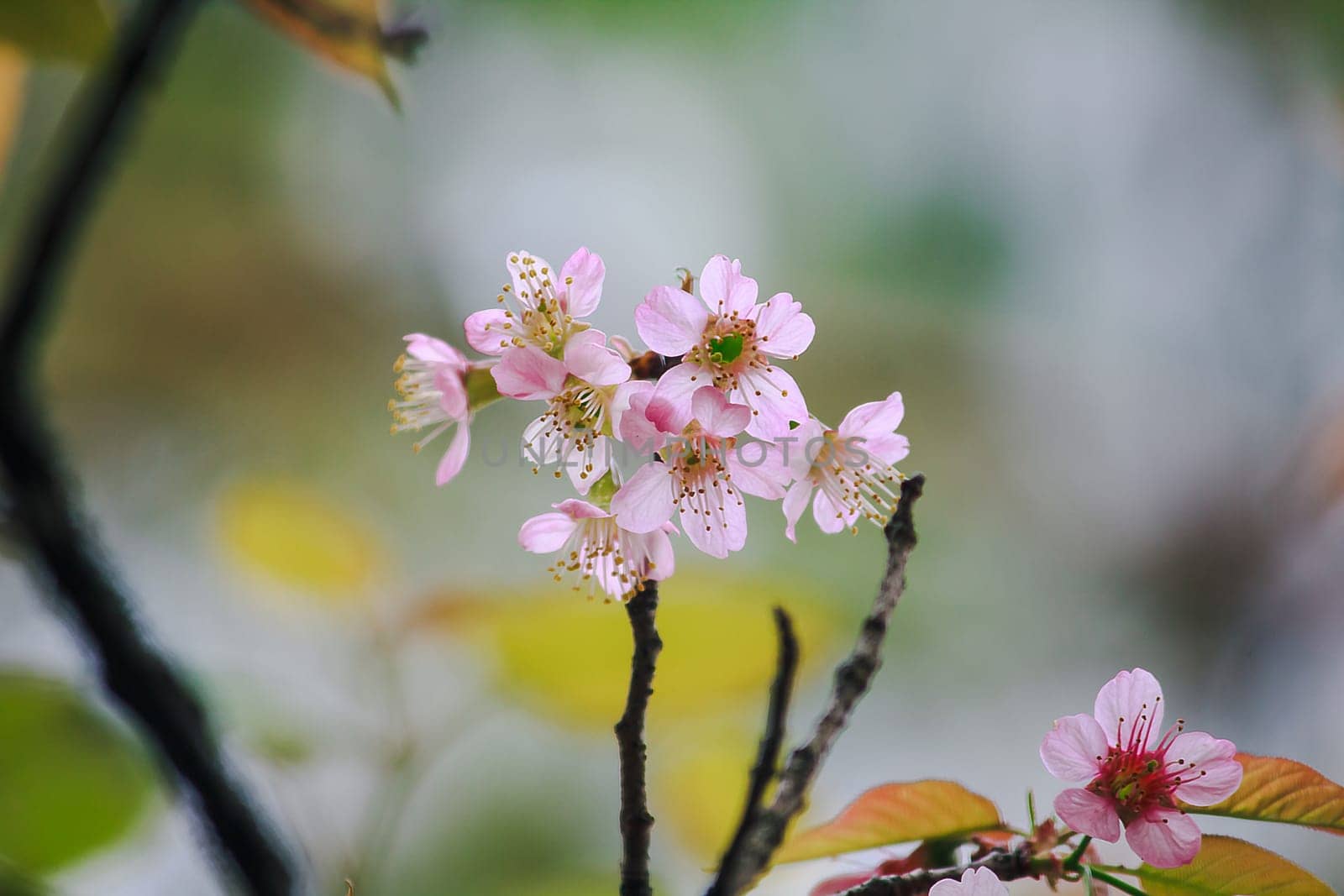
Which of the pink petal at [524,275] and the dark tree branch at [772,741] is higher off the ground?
the pink petal at [524,275]

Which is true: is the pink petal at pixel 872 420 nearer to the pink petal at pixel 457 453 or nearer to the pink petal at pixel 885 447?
the pink petal at pixel 885 447

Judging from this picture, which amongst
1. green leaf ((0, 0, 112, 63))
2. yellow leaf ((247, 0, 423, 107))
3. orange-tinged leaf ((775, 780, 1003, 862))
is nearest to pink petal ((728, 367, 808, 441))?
orange-tinged leaf ((775, 780, 1003, 862))

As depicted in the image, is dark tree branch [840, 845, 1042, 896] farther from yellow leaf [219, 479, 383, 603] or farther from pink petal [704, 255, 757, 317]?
yellow leaf [219, 479, 383, 603]

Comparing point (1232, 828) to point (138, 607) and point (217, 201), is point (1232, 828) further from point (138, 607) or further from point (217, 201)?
point (217, 201)

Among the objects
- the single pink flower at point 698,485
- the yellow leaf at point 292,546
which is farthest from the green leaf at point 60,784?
the single pink flower at point 698,485

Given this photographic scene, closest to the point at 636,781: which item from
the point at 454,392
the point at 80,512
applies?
the point at 454,392

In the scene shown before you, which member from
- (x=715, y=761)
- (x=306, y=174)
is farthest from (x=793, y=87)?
(x=715, y=761)

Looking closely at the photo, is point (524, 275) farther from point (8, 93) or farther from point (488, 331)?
point (8, 93)
